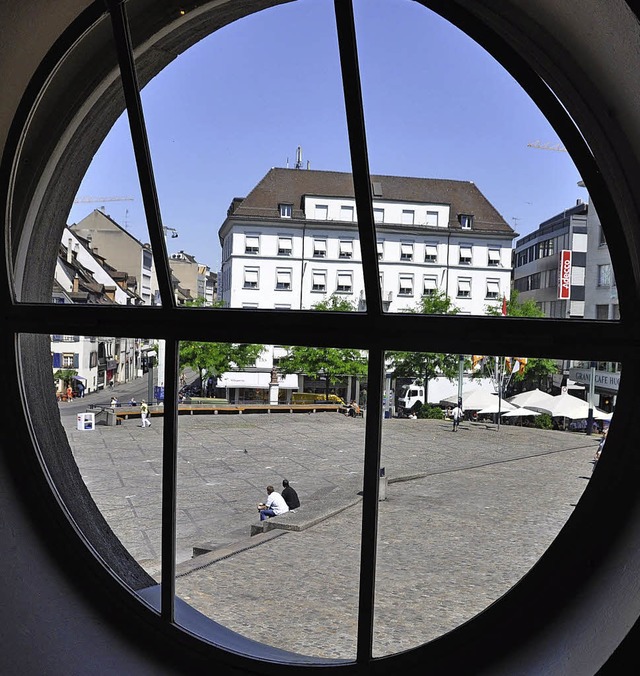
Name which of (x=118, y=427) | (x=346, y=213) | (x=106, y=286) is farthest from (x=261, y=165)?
(x=118, y=427)

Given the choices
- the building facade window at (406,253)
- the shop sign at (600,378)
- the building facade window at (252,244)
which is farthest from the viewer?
the building facade window at (252,244)

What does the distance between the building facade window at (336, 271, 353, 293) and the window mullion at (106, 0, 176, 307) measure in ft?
1.37

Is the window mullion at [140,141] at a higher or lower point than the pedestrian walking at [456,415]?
higher

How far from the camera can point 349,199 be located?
5.96ft

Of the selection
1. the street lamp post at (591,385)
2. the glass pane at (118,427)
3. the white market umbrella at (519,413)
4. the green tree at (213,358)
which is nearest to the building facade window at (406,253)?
the white market umbrella at (519,413)

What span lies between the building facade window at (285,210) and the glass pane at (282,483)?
1.23 ft

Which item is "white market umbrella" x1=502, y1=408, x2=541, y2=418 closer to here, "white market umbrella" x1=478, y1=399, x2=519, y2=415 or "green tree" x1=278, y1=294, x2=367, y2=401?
"white market umbrella" x1=478, y1=399, x2=519, y2=415

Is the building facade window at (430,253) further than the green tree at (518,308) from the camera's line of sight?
Yes

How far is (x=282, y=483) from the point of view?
236 centimetres

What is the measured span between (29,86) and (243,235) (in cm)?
71

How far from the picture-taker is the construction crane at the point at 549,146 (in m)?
1.44

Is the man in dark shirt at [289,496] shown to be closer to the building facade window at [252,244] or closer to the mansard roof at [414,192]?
the building facade window at [252,244]

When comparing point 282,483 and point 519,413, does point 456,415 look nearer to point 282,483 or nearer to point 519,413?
point 519,413

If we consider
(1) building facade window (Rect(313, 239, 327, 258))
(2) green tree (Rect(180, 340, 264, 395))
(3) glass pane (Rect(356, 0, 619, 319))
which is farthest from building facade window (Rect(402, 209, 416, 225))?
(2) green tree (Rect(180, 340, 264, 395))
